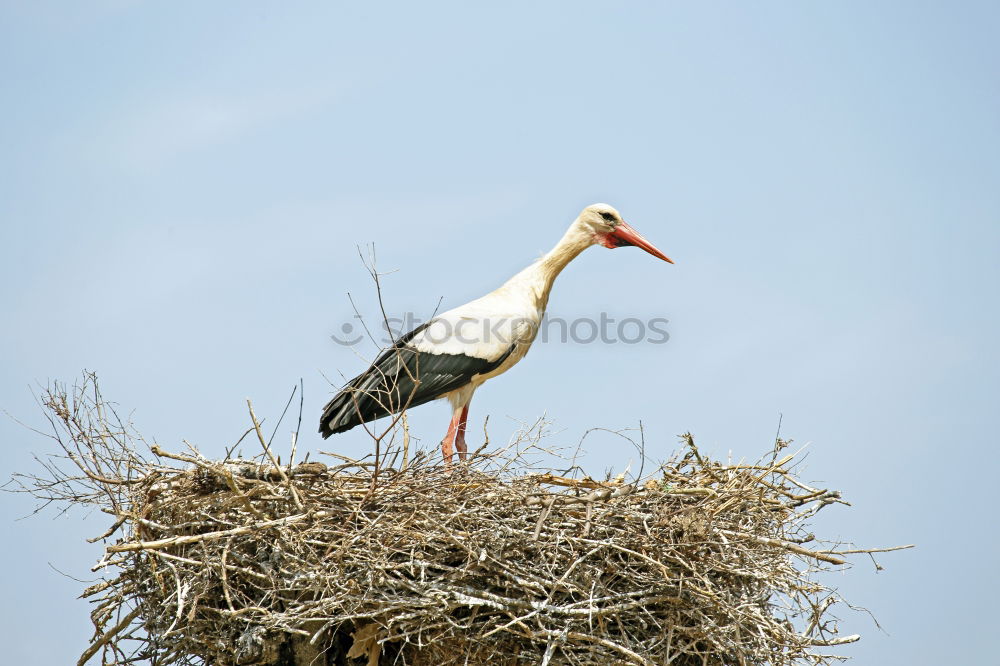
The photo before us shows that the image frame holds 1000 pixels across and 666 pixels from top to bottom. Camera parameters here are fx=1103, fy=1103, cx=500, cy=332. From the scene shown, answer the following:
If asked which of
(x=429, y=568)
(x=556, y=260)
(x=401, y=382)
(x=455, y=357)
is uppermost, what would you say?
(x=556, y=260)

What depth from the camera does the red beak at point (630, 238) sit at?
7.14m

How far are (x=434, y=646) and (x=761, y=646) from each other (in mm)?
1474

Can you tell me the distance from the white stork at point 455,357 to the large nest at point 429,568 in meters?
1.29

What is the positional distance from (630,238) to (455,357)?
4.96 ft

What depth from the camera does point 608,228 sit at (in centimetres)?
711

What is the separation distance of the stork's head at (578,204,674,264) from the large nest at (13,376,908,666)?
233 cm

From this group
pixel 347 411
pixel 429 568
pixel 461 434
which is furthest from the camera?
pixel 461 434

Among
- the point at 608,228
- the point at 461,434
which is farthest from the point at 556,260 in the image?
the point at 461,434

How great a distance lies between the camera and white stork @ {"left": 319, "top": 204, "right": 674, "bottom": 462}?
6.30 m

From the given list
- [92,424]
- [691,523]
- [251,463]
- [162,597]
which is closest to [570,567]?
[691,523]

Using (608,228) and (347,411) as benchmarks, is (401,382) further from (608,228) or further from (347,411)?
(608,228)

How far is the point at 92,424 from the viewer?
17.2 feet

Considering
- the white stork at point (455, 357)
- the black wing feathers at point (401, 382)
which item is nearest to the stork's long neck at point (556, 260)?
the white stork at point (455, 357)

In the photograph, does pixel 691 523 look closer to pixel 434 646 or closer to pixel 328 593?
pixel 434 646
